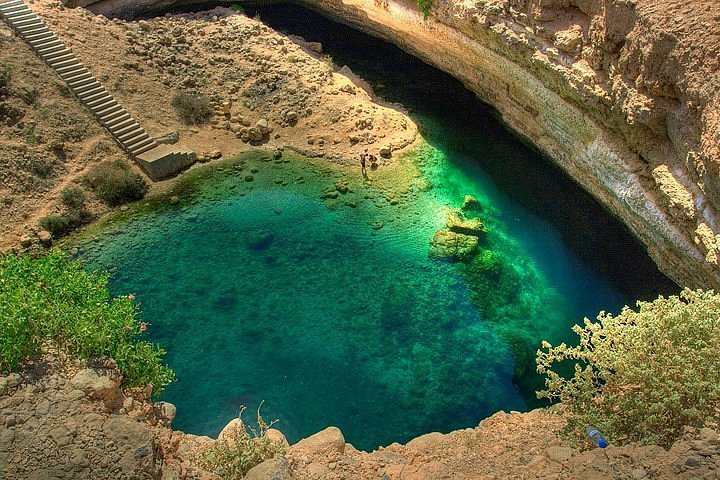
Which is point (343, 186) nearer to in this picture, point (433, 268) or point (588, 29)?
point (433, 268)

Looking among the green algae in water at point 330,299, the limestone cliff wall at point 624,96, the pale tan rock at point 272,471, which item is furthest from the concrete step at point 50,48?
the pale tan rock at point 272,471

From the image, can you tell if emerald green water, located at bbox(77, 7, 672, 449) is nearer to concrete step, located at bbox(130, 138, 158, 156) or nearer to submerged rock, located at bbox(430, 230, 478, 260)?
submerged rock, located at bbox(430, 230, 478, 260)

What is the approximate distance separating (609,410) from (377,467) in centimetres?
455

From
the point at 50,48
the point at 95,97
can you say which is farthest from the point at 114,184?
the point at 50,48

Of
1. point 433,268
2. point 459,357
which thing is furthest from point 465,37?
point 459,357

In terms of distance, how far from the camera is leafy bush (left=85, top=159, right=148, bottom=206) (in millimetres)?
20188

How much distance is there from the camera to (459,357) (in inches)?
635

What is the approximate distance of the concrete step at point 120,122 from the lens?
21531mm

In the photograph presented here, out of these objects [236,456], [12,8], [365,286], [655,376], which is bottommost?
[236,456]

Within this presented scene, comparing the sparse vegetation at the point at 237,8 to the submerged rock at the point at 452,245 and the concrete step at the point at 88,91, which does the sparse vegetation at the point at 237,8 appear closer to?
the concrete step at the point at 88,91

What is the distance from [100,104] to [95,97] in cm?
34

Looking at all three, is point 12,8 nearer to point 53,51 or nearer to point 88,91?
point 53,51

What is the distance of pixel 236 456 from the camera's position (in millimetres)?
10766

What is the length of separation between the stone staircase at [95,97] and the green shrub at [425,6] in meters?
11.1
